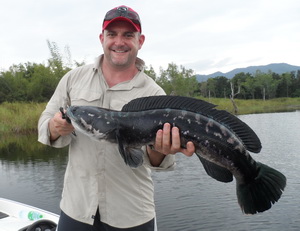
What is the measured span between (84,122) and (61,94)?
489 mm

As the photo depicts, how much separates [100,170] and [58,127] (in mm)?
549

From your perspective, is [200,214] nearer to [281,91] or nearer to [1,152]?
[1,152]

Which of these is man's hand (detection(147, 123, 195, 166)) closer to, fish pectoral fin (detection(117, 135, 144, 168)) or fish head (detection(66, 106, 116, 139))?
fish pectoral fin (detection(117, 135, 144, 168))

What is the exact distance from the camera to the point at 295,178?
12133 millimetres

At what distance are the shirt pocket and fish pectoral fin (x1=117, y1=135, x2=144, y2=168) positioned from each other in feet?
1.66

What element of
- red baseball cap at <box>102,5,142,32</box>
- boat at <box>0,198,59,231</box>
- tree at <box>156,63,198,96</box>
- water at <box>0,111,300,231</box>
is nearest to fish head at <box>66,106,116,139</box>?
red baseball cap at <box>102,5,142,32</box>

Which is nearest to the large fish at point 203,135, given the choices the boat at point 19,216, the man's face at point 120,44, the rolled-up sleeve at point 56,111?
the rolled-up sleeve at point 56,111

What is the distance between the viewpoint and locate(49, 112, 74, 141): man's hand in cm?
278

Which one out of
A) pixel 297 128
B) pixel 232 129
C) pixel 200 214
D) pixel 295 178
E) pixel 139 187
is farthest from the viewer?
pixel 297 128

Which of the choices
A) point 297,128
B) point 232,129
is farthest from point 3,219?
point 297,128

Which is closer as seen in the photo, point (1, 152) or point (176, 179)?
point (176, 179)

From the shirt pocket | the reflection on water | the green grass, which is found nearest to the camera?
the shirt pocket

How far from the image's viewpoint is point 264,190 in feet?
8.54

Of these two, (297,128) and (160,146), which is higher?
(160,146)
